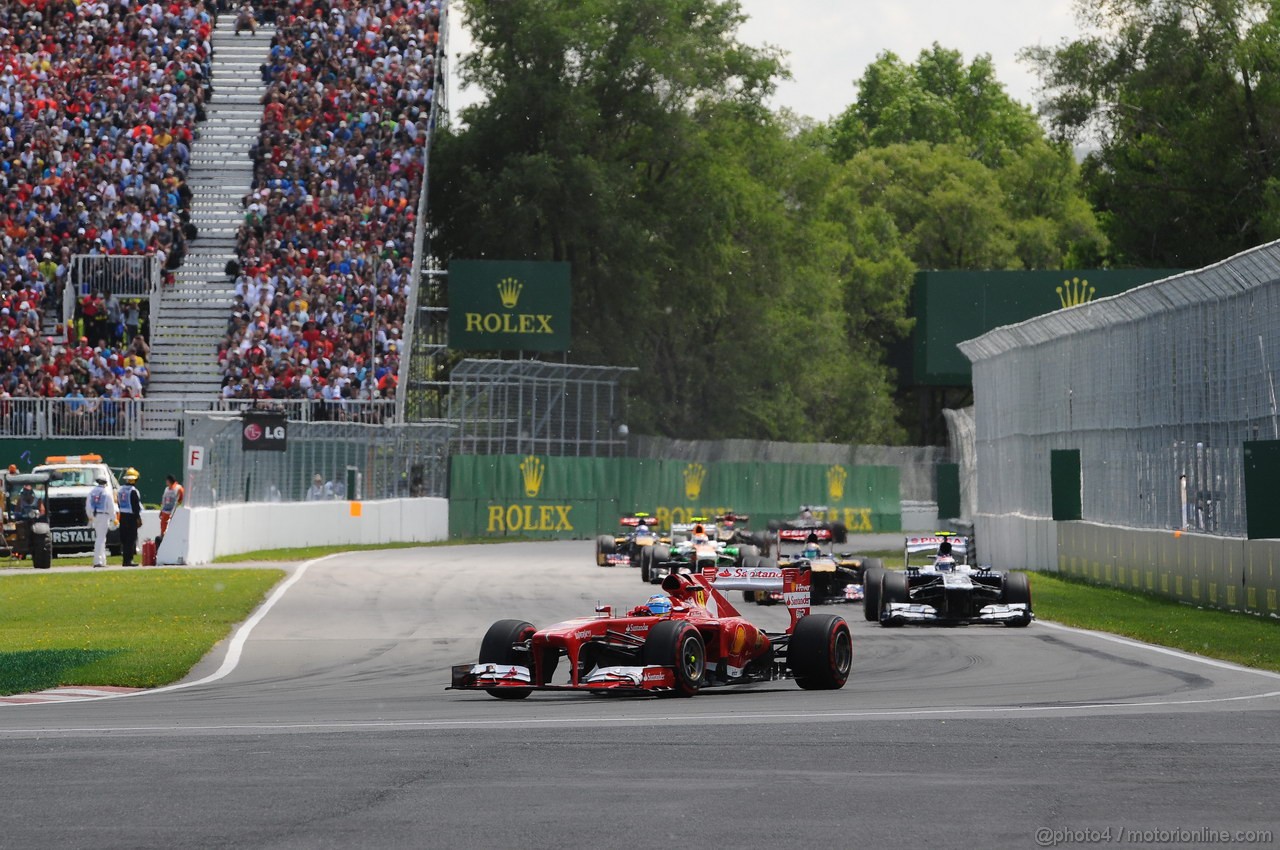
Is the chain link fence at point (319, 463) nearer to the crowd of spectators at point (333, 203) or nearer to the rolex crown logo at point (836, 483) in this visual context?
the crowd of spectators at point (333, 203)

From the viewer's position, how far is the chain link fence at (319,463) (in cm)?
3719

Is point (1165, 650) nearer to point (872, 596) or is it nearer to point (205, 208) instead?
point (872, 596)

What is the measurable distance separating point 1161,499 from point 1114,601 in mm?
1927

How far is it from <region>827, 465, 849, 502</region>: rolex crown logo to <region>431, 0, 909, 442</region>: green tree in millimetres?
11004

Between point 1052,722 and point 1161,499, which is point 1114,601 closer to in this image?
point 1161,499

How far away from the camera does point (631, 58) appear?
7281cm

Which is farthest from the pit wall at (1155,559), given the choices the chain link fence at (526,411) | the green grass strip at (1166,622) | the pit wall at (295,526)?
the chain link fence at (526,411)

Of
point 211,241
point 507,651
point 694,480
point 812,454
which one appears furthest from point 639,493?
point 507,651

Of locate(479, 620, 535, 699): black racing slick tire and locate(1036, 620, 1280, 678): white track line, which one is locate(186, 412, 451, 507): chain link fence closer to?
locate(1036, 620, 1280, 678): white track line

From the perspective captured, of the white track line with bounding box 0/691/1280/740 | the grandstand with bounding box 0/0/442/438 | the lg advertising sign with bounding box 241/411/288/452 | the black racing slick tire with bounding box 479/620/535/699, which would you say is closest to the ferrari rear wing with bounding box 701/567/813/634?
the black racing slick tire with bounding box 479/620/535/699

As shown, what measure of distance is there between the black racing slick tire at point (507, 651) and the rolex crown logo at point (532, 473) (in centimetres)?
4063

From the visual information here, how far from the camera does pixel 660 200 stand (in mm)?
74062

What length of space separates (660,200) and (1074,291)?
23.9 metres

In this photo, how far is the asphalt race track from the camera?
8.34 metres
